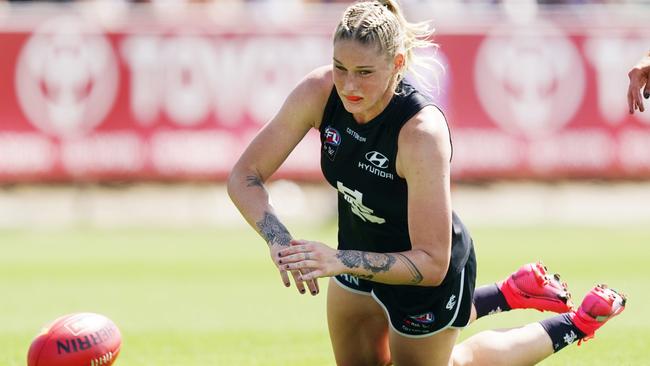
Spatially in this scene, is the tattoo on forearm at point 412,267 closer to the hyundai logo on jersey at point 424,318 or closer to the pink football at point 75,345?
the hyundai logo on jersey at point 424,318

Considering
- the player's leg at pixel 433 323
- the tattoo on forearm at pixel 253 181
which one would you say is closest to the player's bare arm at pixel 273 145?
the tattoo on forearm at pixel 253 181

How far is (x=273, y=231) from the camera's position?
658cm

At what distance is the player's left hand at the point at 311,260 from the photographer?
6012 millimetres

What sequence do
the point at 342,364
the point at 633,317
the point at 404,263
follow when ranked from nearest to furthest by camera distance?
the point at 404,263 → the point at 342,364 → the point at 633,317

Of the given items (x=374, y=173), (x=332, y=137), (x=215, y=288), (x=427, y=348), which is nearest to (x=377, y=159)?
(x=374, y=173)

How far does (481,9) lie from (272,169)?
15.0 m

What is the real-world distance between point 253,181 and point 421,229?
45.7 inches

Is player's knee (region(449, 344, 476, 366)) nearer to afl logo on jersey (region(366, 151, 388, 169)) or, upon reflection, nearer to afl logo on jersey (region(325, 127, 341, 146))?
afl logo on jersey (region(366, 151, 388, 169))

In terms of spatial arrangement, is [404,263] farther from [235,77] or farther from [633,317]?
[235,77]

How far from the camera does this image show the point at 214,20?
20594 millimetres

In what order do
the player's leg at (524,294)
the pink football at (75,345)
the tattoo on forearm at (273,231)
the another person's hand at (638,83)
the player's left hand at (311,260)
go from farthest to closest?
the player's leg at (524,294) < the pink football at (75,345) < the another person's hand at (638,83) < the tattoo on forearm at (273,231) < the player's left hand at (311,260)

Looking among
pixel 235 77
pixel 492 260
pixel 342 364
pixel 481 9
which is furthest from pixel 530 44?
pixel 342 364

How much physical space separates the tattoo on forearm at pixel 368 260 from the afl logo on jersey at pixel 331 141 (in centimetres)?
79

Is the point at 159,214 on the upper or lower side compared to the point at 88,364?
lower
